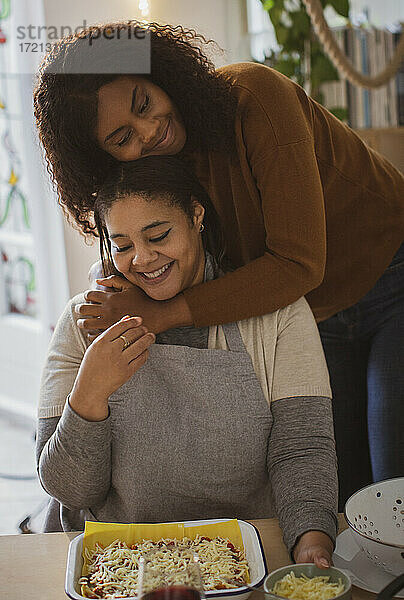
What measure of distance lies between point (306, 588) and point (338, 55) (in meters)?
1.88

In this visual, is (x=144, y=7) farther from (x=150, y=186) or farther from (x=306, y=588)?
(x=306, y=588)

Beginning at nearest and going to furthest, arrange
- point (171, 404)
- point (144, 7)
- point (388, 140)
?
1. point (171, 404)
2. point (144, 7)
3. point (388, 140)

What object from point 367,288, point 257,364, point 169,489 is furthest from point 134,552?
point 367,288

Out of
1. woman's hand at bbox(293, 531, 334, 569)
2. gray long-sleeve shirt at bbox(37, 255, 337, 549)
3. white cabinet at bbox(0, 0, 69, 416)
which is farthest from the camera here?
white cabinet at bbox(0, 0, 69, 416)

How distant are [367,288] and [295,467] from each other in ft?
1.73

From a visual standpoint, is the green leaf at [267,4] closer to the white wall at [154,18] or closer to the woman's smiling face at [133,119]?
the white wall at [154,18]

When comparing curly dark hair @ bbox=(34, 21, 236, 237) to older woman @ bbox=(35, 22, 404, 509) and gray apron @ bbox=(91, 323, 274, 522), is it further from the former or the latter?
gray apron @ bbox=(91, 323, 274, 522)

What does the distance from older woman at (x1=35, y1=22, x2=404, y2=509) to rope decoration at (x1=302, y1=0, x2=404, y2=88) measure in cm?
80

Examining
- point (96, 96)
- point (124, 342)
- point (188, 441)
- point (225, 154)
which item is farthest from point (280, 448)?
point (96, 96)

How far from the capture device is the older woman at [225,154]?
1231 mm

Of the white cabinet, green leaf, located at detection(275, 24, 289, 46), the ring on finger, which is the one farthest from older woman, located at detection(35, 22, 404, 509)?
green leaf, located at detection(275, 24, 289, 46)

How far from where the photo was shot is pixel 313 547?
0.98 meters

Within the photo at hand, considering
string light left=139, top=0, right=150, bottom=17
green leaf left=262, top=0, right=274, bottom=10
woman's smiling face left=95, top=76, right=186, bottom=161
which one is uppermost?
green leaf left=262, top=0, right=274, bottom=10

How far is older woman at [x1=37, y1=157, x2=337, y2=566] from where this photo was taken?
112cm
